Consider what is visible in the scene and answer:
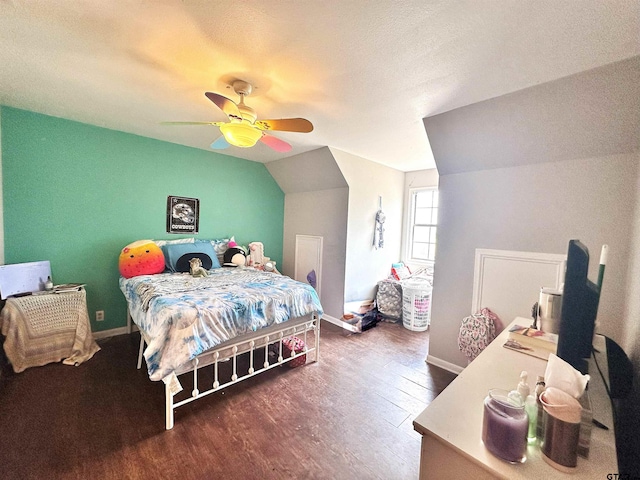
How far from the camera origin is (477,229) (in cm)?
230

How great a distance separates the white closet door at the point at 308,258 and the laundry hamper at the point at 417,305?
4.29 ft

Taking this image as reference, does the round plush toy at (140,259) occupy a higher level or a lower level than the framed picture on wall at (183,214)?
lower

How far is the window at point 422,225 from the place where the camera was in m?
4.12

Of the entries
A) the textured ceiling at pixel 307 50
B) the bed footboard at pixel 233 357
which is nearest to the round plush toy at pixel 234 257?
the bed footboard at pixel 233 357

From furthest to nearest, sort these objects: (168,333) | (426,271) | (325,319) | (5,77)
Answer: (426,271) < (325,319) < (5,77) < (168,333)

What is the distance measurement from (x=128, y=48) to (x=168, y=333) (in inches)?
68.3

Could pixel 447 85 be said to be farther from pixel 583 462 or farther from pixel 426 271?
pixel 426 271

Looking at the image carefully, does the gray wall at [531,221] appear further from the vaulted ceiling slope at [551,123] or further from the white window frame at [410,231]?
the white window frame at [410,231]

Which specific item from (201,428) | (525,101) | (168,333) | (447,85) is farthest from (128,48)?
(525,101)

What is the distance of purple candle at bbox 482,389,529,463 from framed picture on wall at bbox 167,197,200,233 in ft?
11.9

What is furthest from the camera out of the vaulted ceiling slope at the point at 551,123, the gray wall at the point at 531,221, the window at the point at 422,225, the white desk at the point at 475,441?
the window at the point at 422,225

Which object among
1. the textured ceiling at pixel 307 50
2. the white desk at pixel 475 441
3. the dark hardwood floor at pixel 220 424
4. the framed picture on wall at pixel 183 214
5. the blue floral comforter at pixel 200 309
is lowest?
the dark hardwood floor at pixel 220 424

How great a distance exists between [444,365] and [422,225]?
93.6 inches

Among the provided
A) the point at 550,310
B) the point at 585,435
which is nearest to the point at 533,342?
the point at 550,310
